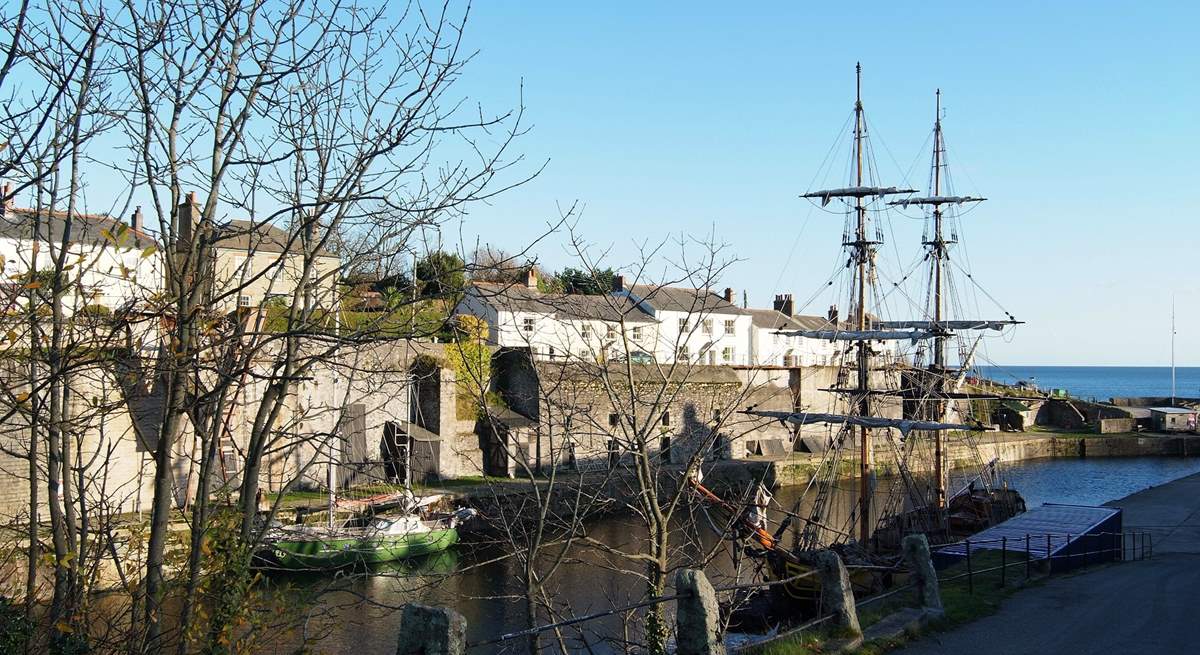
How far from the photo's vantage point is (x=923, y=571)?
1065cm

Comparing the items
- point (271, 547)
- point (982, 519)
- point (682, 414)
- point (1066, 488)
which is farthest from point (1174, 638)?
point (1066, 488)

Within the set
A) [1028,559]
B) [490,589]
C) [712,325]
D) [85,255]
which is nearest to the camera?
[85,255]

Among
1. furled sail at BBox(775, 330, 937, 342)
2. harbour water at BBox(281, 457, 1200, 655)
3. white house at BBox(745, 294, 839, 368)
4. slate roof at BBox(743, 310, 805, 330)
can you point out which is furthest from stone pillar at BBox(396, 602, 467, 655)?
slate roof at BBox(743, 310, 805, 330)

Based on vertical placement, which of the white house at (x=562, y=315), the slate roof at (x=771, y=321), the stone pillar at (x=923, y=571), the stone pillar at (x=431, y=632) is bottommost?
the stone pillar at (x=923, y=571)

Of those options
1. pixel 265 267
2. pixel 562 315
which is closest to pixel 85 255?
pixel 265 267

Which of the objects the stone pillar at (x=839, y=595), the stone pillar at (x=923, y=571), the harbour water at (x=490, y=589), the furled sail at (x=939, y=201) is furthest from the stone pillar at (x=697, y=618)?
the furled sail at (x=939, y=201)

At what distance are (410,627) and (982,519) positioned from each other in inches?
970

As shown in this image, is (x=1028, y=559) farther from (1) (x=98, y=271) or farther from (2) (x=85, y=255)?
(2) (x=85, y=255)

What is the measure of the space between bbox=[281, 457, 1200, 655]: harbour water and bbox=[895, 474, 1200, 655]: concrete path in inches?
123

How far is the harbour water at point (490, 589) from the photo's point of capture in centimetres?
1128

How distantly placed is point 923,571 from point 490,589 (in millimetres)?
12536

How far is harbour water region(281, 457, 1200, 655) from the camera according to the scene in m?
11.3

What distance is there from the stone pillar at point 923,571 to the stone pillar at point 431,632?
6.16 meters

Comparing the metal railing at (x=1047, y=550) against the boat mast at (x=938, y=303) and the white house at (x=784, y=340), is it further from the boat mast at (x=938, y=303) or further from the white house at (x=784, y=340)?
the white house at (x=784, y=340)
